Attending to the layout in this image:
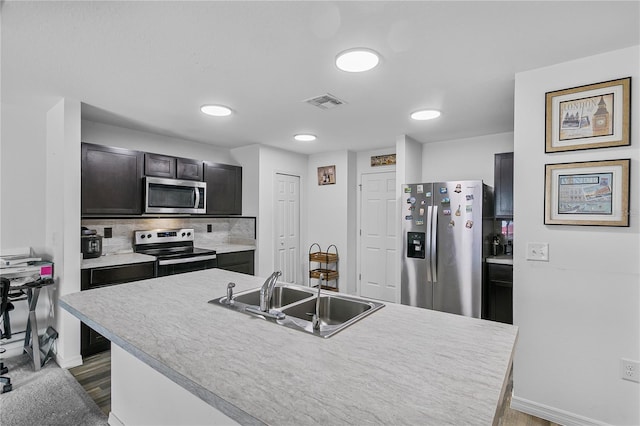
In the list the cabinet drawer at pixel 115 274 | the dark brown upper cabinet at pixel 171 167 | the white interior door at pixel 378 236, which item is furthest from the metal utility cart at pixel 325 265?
the cabinet drawer at pixel 115 274

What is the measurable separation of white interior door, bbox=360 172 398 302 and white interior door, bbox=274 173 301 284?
42.2 inches

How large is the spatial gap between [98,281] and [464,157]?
4336mm

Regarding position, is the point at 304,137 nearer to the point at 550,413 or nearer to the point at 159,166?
the point at 159,166

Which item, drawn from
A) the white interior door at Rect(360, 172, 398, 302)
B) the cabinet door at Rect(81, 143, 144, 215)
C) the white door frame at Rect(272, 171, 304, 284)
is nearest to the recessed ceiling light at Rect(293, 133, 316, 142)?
the white door frame at Rect(272, 171, 304, 284)

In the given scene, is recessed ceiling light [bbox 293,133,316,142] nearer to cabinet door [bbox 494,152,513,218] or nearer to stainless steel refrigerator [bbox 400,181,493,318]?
stainless steel refrigerator [bbox 400,181,493,318]

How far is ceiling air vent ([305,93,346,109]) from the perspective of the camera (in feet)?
8.66

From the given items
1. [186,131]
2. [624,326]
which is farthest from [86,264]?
[624,326]

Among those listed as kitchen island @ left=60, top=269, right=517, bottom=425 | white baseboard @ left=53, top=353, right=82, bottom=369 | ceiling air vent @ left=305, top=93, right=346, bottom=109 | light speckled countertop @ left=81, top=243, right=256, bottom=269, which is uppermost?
ceiling air vent @ left=305, top=93, right=346, bottom=109

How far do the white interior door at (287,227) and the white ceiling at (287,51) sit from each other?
1920mm

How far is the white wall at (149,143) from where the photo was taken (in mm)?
3443

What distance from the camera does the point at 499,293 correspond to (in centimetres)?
314

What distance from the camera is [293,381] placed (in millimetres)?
943

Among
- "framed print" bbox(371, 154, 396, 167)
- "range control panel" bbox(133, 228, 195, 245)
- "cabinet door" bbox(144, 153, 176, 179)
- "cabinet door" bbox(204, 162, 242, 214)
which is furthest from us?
"framed print" bbox(371, 154, 396, 167)

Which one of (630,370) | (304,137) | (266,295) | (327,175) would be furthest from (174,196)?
(630,370)
